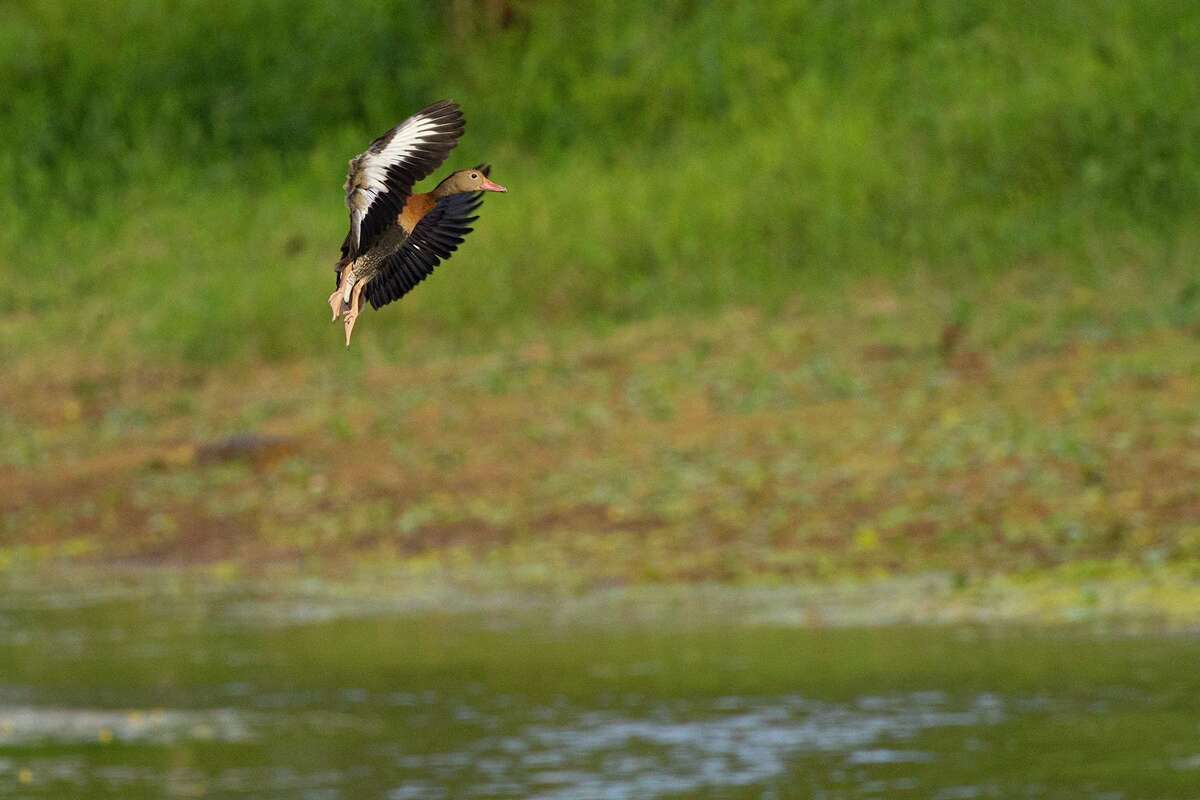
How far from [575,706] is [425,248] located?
5708 mm

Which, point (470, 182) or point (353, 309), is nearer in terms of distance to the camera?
point (353, 309)

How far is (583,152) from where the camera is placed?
2197 centimetres

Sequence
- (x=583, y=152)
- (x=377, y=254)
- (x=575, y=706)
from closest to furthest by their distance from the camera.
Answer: (x=377, y=254)
(x=575, y=706)
(x=583, y=152)

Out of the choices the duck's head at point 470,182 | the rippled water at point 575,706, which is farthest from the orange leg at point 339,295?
the rippled water at point 575,706

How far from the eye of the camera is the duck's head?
15.2ft

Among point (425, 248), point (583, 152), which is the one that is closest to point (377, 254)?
point (425, 248)

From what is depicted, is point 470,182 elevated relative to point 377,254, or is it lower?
elevated

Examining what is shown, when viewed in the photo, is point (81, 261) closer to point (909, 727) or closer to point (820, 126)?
point (820, 126)

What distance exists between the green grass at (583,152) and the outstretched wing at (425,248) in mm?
13683

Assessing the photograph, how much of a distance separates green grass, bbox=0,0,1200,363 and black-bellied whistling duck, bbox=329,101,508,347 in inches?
540

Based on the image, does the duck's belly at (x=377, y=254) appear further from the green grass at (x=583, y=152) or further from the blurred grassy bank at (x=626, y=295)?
the green grass at (x=583, y=152)

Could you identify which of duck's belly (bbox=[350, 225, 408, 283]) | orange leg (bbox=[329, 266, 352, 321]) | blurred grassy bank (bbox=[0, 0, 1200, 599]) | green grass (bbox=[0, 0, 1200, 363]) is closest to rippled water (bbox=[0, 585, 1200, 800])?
blurred grassy bank (bbox=[0, 0, 1200, 599])

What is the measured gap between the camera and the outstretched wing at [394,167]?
435 centimetres

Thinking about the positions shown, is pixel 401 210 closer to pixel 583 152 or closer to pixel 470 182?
pixel 470 182
